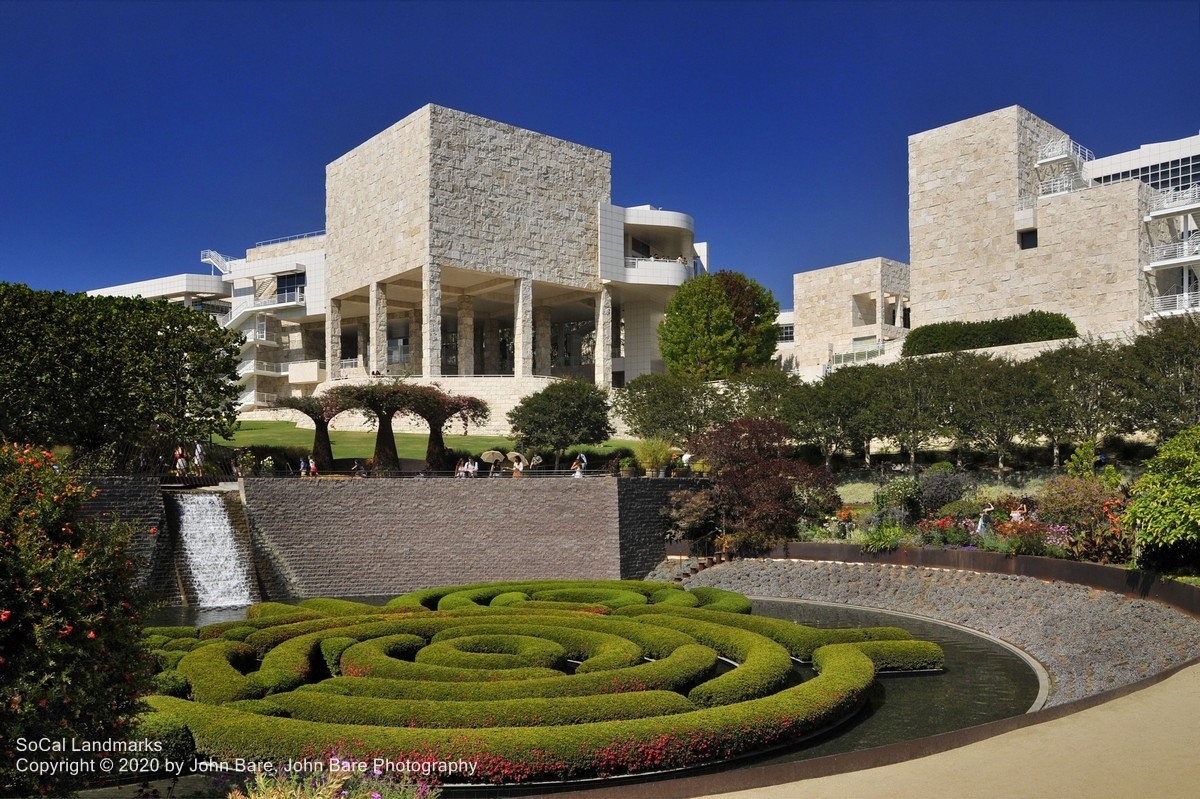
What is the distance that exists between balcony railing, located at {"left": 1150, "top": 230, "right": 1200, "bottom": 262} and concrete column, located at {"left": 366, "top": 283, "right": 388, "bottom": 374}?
44302 millimetres

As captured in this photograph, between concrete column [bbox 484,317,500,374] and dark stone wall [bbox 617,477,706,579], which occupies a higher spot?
concrete column [bbox 484,317,500,374]

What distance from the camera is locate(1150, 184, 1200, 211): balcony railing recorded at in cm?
4817

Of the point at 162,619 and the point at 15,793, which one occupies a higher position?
the point at 15,793

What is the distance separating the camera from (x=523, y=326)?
61.6m

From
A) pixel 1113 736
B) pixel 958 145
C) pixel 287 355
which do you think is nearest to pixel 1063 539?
pixel 1113 736

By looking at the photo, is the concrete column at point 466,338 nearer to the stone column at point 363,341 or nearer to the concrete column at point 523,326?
the concrete column at point 523,326

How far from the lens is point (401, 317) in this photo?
78.5 m

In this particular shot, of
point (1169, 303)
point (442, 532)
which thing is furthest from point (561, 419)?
point (1169, 303)

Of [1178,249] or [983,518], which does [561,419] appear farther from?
[1178,249]

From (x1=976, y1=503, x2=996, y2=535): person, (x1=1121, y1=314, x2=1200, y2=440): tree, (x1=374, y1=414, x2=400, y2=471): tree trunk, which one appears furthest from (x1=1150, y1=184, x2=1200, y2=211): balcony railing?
(x1=374, y1=414, x2=400, y2=471): tree trunk

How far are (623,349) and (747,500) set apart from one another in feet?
136

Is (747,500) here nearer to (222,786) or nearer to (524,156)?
(222,786)

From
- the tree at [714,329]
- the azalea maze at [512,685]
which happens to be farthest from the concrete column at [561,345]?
the azalea maze at [512,685]

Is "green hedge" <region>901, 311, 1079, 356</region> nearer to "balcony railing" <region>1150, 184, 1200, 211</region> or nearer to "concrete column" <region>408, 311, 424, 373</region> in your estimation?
"balcony railing" <region>1150, 184, 1200, 211</region>
